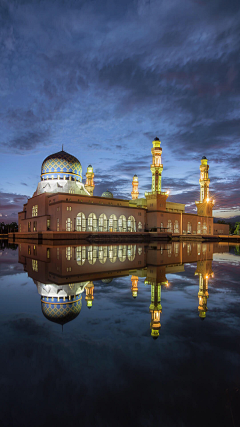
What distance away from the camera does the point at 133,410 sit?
1.67 meters

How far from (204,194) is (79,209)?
31.9 metres

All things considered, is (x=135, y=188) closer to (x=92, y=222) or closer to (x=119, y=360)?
(x=92, y=222)

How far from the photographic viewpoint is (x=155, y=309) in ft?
12.7

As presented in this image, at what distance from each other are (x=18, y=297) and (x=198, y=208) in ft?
185

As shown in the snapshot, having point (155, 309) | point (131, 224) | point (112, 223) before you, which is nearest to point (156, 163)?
point (131, 224)

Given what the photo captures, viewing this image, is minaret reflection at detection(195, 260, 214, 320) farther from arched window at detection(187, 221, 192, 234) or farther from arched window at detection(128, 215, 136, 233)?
arched window at detection(187, 221, 192, 234)

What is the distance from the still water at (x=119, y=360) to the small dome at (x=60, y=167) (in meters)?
35.6

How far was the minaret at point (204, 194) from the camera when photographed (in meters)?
54.3

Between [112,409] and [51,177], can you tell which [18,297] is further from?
[51,177]

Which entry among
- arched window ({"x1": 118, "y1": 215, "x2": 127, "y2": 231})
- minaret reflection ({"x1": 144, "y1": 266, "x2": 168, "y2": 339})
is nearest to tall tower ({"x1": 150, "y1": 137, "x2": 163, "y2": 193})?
arched window ({"x1": 118, "y1": 215, "x2": 127, "y2": 231})

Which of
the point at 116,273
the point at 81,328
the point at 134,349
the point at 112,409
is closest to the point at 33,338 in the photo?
the point at 81,328

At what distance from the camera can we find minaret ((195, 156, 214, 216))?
54344 millimetres

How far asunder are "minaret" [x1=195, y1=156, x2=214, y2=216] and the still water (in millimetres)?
52834

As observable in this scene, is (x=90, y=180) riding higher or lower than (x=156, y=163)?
lower
